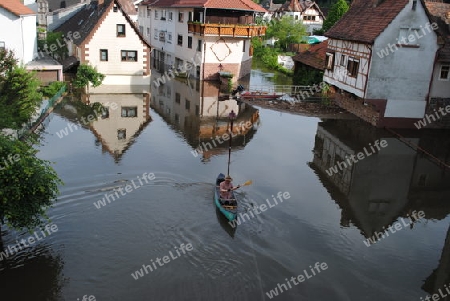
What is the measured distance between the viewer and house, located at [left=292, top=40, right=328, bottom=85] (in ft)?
151

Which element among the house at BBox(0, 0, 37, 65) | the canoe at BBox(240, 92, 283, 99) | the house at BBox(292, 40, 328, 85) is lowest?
the canoe at BBox(240, 92, 283, 99)

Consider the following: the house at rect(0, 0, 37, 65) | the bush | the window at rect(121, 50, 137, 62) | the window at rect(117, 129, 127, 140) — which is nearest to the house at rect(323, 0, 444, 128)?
the window at rect(117, 129, 127, 140)

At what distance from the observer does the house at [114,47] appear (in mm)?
42156

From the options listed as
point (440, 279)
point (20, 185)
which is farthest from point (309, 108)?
point (20, 185)

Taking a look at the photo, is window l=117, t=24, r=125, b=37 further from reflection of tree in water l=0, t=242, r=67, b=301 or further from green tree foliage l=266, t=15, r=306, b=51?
green tree foliage l=266, t=15, r=306, b=51

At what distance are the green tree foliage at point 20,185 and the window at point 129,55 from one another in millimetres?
30249

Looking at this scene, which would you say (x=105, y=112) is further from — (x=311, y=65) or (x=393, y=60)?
(x=311, y=65)

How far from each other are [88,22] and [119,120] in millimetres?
18778

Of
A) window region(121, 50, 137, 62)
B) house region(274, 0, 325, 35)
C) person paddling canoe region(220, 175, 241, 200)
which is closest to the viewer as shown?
person paddling canoe region(220, 175, 241, 200)

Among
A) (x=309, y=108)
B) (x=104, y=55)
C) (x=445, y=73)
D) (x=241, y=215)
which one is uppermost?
(x=445, y=73)

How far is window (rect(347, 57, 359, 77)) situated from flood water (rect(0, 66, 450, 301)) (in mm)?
5521

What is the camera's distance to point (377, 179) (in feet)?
81.3

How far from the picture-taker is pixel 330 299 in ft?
46.8

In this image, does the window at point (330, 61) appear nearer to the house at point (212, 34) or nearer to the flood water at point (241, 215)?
the flood water at point (241, 215)
